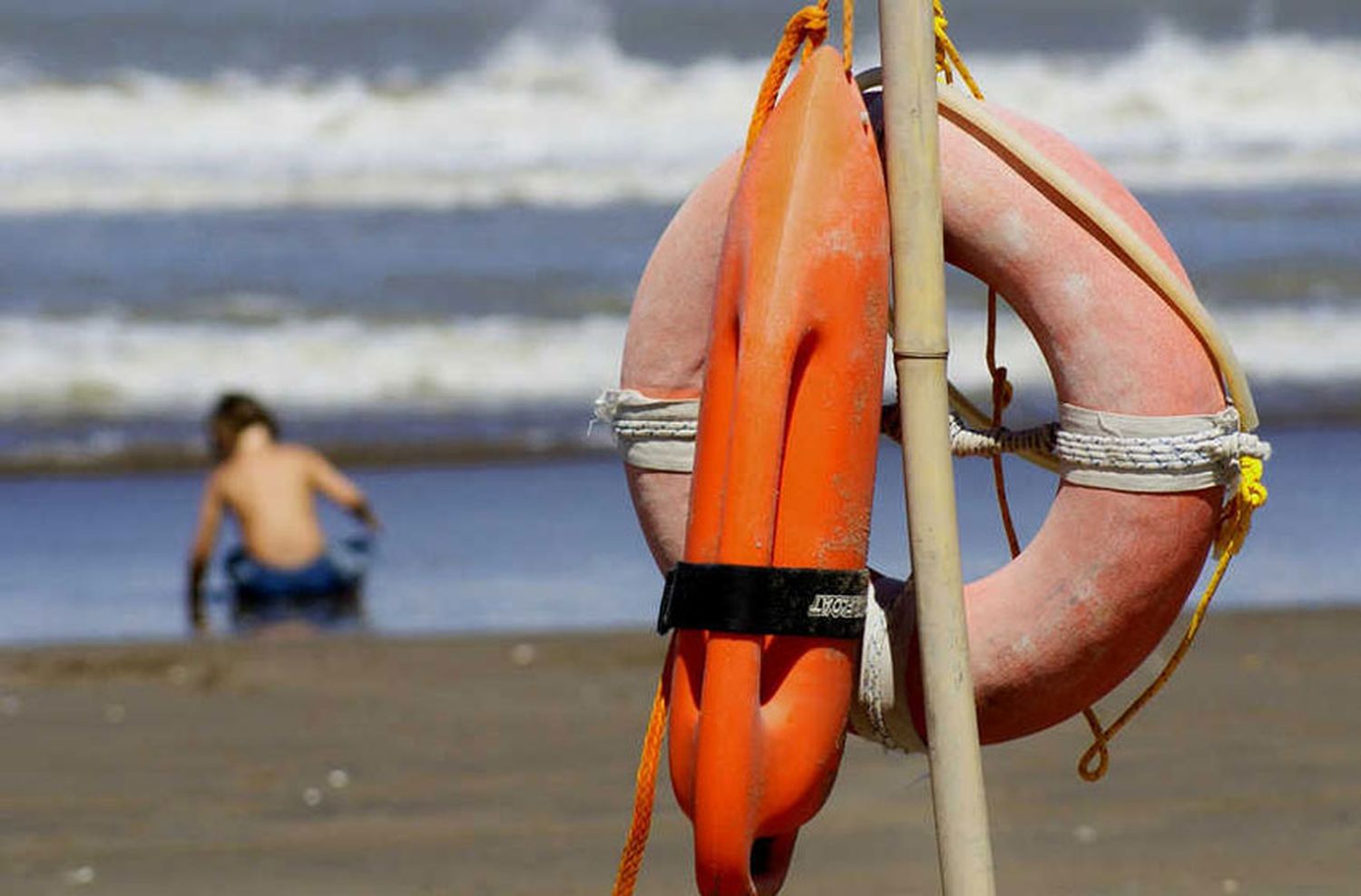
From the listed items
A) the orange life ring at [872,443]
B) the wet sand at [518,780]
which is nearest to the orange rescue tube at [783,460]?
the orange life ring at [872,443]

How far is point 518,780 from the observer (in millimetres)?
5363

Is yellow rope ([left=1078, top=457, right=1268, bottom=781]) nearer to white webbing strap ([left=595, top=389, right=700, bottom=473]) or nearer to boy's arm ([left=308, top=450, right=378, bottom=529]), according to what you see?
white webbing strap ([left=595, top=389, right=700, bottom=473])

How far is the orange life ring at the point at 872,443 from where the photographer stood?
2.84m

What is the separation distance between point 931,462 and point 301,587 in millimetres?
5285

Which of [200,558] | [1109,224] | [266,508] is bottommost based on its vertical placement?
[200,558]

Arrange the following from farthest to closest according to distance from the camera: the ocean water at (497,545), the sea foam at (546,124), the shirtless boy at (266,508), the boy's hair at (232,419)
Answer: the sea foam at (546,124)
the boy's hair at (232,419)
the shirtless boy at (266,508)
the ocean water at (497,545)

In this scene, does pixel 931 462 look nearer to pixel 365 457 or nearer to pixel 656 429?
pixel 656 429

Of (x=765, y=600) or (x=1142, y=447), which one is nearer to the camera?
(x=765, y=600)

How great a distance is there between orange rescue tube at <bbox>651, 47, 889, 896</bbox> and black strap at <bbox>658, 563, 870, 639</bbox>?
0.04 feet

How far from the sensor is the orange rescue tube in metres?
2.81


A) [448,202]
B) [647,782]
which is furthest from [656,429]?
[448,202]

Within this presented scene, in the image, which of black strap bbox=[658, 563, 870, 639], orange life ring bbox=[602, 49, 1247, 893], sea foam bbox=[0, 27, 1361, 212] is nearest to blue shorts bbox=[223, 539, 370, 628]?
orange life ring bbox=[602, 49, 1247, 893]

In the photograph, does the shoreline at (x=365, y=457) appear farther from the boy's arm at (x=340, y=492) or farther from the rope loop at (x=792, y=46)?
the rope loop at (x=792, y=46)

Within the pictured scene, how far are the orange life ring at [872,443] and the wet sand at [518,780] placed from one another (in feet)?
5.32
